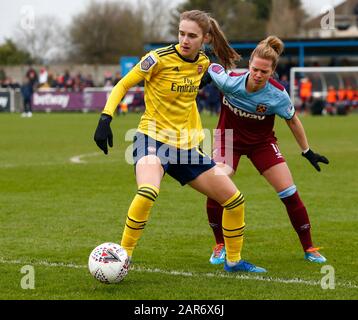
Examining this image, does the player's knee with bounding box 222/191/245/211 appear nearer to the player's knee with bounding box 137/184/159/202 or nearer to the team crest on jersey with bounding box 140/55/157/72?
the player's knee with bounding box 137/184/159/202

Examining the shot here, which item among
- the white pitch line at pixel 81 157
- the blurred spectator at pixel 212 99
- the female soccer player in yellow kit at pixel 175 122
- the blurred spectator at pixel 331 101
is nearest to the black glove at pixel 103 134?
the female soccer player in yellow kit at pixel 175 122

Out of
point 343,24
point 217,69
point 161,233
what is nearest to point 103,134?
point 217,69

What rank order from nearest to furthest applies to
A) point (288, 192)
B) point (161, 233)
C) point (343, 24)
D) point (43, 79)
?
1. point (288, 192)
2. point (161, 233)
3. point (43, 79)
4. point (343, 24)

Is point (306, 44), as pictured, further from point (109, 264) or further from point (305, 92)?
point (109, 264)

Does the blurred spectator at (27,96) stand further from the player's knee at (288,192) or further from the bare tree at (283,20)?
the bare tree at (283,20)

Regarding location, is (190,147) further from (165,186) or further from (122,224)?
(165,186)

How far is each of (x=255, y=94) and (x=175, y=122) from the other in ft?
3.12

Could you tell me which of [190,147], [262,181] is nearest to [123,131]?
[262,181]

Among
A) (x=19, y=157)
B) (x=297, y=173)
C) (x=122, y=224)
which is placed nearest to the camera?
(x=122, y=224)

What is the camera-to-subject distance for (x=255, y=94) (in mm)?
7949

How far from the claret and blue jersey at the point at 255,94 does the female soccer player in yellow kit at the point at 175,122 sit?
1.26ft

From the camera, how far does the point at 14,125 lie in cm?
3103

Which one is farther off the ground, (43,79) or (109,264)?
(109,264)

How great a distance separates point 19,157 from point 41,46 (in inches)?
2230
